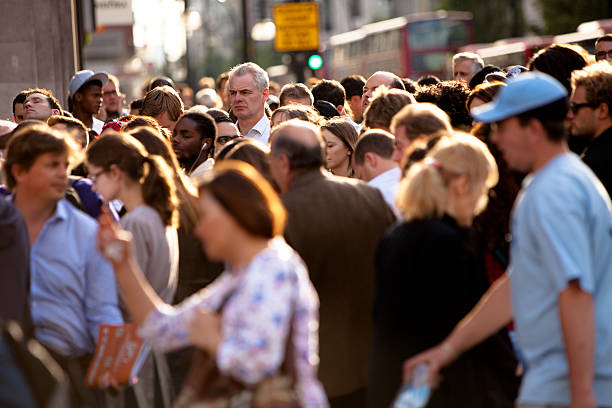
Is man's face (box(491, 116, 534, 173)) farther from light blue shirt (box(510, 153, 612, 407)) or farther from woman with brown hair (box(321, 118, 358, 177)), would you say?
woman with brown hair (box(321, 118, 358, 177))

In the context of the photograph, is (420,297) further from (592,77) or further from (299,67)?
(299,67)

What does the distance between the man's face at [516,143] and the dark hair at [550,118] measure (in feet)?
0.09

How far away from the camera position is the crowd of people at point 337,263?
356 cm

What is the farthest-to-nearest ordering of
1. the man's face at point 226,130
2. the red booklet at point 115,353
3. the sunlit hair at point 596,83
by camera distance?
the man's face at point 226,130
the sunlit hair at point 596,83
the red booklet at point 115,353

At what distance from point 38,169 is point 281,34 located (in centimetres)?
1703

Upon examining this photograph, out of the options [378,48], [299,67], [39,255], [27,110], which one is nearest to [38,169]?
[39,255]

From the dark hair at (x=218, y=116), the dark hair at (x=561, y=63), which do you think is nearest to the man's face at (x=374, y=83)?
the dark hair at (x=218, y=116)

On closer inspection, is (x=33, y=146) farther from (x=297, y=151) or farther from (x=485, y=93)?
(x=485, y=93)

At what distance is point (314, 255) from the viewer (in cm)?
518

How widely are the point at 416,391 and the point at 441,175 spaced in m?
0.86

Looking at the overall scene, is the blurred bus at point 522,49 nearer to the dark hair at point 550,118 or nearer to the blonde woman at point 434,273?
the blonde woman at point 434,273

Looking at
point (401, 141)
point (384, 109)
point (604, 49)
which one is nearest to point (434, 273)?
point (401, 141)

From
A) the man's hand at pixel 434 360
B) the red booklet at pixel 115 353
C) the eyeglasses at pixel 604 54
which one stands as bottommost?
the red booklet at pixel 115 353

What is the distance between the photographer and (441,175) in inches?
170
